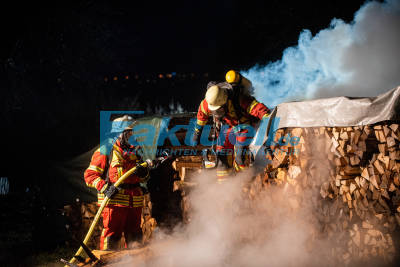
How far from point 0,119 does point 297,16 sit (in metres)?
16.8

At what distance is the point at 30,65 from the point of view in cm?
1198

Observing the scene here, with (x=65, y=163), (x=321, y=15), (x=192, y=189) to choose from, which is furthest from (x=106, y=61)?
(x=321, y=15)

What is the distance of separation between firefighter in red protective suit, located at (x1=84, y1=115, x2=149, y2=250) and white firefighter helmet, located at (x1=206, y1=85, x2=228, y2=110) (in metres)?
1.57

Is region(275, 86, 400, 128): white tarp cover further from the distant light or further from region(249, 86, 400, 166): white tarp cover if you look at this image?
the distant light

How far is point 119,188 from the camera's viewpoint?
4.32 m

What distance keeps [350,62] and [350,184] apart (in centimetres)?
784

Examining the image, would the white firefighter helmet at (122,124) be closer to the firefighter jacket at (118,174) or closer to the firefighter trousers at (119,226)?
the firefighter jacket at (118,174)

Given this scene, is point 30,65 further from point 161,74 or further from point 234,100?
point 161,74

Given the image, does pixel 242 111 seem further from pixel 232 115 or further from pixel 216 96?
pixel 216 96

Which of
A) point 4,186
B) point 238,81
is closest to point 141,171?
point 238,81

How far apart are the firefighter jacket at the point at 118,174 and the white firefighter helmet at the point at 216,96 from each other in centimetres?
171

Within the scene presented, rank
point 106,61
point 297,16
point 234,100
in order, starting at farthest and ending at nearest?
point 297,16
point 106,61
point 234,100

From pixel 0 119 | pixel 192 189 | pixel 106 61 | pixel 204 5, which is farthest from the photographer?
pixel 204 5

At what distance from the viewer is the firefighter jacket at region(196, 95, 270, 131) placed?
13.5ft
